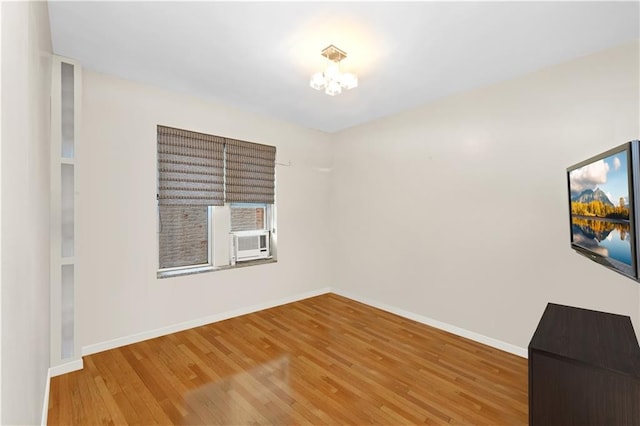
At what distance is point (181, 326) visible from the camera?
10.5 feet

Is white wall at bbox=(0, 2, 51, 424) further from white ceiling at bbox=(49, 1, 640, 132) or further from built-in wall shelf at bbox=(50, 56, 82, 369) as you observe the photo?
→ built-in wall shelf at bbox=(50, 56, 82, 369)

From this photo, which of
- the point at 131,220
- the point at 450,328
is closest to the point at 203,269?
the point at 131,220

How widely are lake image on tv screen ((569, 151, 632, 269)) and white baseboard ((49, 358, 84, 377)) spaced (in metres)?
3.82

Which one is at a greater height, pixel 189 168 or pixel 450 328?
pixel 189 168

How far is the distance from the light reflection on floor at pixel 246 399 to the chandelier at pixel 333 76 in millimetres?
2417

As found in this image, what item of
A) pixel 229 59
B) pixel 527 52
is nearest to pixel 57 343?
pixel 229 59

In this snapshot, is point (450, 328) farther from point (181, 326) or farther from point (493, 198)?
point (181, 326)

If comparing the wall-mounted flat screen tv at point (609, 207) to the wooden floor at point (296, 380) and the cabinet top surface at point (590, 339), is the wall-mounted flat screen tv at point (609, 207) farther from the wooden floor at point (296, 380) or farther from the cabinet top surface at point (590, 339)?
the wooden floor at point (296, 380)

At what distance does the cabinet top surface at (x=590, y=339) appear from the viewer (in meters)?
1.31

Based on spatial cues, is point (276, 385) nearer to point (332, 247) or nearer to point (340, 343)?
point (340, 343)

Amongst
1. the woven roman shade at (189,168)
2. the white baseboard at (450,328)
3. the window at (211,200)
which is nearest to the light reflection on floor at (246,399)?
the window at (211,200)

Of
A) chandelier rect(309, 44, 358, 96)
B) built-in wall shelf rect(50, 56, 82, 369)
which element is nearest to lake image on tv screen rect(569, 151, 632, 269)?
chandelier rect(309, 44, 358, 96)

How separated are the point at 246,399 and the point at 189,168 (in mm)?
2432

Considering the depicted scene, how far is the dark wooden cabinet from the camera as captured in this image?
124 cm
